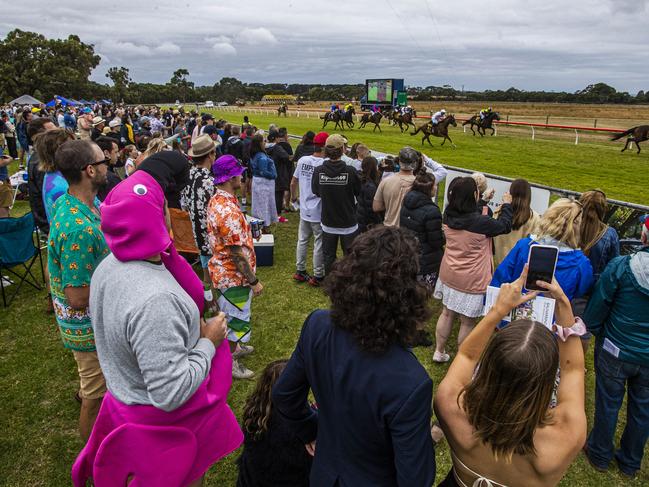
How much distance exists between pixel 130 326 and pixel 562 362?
1757 millimetres

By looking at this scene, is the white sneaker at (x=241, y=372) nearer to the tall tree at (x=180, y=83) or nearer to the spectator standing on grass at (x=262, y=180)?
the spectator standing on grass at (x=262, y=180)

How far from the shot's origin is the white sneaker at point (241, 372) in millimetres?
4152

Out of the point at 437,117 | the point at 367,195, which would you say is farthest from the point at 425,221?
the point at 437,117

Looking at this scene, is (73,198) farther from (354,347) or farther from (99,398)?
(354,347)

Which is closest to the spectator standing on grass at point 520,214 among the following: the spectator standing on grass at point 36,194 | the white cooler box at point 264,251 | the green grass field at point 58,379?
the green grass field at point 58,379

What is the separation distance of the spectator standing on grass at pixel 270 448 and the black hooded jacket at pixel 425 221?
8.69ft

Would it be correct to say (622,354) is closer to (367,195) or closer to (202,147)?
(367,195)

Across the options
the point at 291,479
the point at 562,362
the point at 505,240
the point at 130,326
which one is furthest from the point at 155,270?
the point at 505,240

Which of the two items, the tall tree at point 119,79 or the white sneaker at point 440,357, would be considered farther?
the tall tree at point 119,79

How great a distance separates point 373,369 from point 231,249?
97.0 inches

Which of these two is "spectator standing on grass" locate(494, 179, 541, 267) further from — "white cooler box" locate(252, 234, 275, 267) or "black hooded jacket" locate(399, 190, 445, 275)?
"white cooler box" locate(252, 234, 275, 267)

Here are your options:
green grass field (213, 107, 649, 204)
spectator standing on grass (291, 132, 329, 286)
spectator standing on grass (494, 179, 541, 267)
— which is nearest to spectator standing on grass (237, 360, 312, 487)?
spectator standing on grass (494, 179, 541, 267)

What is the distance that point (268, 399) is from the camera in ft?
6.77

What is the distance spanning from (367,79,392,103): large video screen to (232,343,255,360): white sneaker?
124 feet
